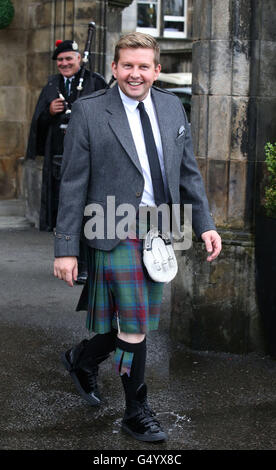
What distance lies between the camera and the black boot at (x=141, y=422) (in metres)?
4.38

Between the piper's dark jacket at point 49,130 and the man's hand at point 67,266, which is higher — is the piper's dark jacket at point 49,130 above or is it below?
above

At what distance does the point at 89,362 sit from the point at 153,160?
1.11 metres

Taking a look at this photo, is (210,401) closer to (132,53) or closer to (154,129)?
(154,129)

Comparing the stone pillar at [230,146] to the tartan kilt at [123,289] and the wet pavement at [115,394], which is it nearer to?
the wet pavement at [115,394]

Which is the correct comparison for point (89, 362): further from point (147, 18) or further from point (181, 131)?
point (147, 18)

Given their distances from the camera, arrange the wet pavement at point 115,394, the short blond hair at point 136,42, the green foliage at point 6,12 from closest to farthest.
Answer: the short blond hair at point 136,42, the wet pavement at point 115,394, the green foliage at point 6,12

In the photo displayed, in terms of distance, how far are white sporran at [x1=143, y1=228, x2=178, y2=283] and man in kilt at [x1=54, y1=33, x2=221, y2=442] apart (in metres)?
0.06

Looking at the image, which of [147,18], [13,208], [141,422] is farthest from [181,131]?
[147,18]

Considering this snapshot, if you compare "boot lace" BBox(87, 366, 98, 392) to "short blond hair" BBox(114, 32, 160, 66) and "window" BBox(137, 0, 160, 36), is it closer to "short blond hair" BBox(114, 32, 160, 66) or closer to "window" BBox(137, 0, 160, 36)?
"short blond hair" BBox(114, 32, 160, 66)

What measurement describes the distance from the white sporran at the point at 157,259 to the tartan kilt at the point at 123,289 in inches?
2.4

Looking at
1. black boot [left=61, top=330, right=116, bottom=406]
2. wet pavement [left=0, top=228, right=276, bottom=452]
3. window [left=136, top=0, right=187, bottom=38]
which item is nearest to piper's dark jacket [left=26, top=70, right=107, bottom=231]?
wet pavement [left=0, top=228, right=276, bottom=452]

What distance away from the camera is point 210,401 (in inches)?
198

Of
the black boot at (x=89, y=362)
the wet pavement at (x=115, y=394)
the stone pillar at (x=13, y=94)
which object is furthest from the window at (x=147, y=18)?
the black boot at (x=89, y=362)

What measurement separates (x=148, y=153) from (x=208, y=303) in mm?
1773
